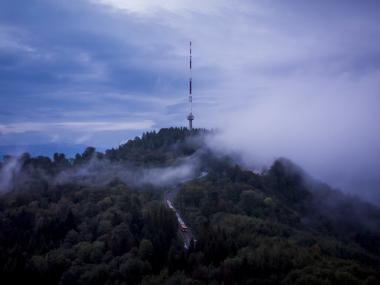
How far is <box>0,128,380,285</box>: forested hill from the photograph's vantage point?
7656cm

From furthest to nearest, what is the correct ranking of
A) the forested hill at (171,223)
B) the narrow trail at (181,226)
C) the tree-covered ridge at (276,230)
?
the narrow trail at (181,226) < the forested hill at (171,223) < the tree-covered ridge at (276,230)

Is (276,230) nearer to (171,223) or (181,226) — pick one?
(181,226)

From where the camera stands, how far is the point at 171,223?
100000mm

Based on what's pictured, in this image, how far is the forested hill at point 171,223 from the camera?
7656cm

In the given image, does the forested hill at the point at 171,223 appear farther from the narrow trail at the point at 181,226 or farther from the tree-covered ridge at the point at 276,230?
the narrow trail at the point at 181,226

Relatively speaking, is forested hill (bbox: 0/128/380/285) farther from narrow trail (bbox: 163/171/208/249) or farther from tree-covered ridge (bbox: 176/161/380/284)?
narrow trail (bbox: 163/171/208/249)

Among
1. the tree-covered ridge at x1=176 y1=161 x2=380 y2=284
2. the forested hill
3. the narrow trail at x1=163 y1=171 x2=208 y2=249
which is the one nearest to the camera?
the tree-covered ridge at x1=176 y1=161 x2=380 y2=284

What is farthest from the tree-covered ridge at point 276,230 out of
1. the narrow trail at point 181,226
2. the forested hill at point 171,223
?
the narrow trail at point 181,226

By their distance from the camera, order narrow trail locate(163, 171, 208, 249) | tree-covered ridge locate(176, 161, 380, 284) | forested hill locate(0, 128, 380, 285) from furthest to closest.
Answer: narrow trail locate(163, 171, 208, 249) → forested hill locate(0, 128, 380, 285) → tree-covered ridge locate(176, 161, 380, 284)

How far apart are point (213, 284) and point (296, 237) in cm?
4415

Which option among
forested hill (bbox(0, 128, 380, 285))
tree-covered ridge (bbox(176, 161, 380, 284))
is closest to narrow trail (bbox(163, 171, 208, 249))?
forested hill (bbox(0, 128, 380, 285))

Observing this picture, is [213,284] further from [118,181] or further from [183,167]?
[183,167]

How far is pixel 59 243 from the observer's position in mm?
99625

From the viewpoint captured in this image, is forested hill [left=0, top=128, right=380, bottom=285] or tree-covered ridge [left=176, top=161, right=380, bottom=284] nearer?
tree-covered ridge [left=176, top=161, right=380, bottom=284]
